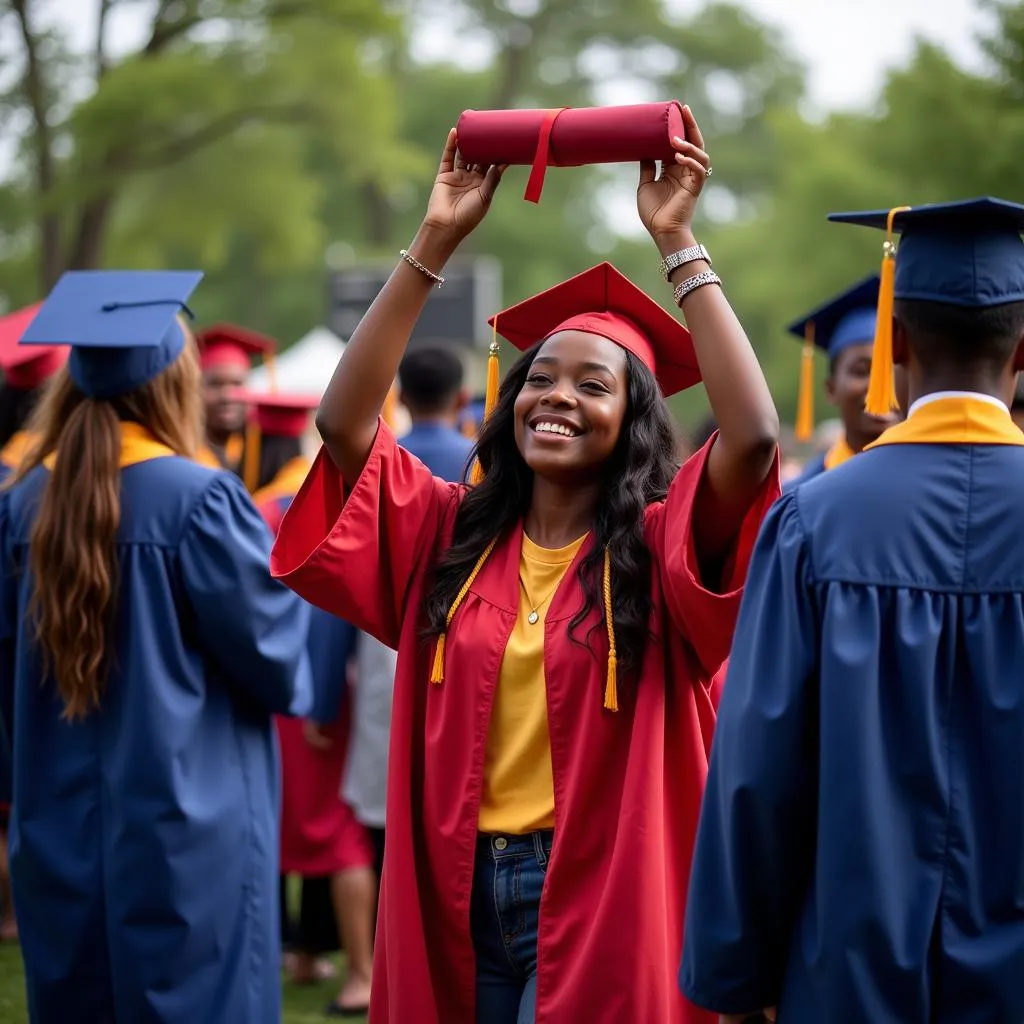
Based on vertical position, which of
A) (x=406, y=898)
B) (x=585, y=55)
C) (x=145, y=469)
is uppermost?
(x=585, y=55)

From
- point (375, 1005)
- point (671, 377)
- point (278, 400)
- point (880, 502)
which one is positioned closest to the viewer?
point (880, 502)

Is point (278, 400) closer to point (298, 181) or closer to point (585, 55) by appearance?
point (298, 181)

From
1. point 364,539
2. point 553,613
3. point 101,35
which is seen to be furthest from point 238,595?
point 101,35

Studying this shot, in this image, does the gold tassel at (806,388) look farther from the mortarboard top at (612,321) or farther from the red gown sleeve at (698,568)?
the red gown sleeve at (698,568)

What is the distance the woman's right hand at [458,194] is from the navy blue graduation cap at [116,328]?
1.10 meters

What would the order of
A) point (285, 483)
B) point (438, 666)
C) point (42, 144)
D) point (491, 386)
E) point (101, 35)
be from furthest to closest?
point (42, 144) → point (101, 35) → point (285, 483) → point (491, 386) → point (438, 666)

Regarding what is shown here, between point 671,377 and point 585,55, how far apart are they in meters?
27.6

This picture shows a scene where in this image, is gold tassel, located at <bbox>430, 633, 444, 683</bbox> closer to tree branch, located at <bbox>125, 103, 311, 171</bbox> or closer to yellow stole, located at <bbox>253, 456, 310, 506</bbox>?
yellow stole, located at <bbox>253, 456, 310, 506</bbox>

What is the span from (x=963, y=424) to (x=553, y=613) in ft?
3.05

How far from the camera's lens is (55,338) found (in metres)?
3.78

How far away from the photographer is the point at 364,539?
2980 millimetres

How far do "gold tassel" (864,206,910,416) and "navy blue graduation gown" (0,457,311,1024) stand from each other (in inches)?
75.6

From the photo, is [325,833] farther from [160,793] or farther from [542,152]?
[542,152]

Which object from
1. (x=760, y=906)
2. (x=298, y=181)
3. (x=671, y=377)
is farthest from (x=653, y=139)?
(x=298, y=181)
